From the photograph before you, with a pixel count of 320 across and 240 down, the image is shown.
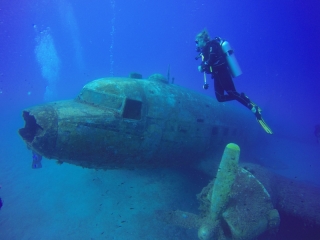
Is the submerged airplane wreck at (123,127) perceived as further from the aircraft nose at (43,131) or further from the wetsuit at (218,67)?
the wetsuit at (218,67)

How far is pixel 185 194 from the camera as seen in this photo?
781 cm

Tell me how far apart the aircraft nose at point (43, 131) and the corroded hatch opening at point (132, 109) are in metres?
1.88

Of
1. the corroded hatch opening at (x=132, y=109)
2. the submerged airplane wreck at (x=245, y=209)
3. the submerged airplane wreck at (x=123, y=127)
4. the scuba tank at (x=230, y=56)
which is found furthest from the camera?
the scuba tank at (x=230, y=56)

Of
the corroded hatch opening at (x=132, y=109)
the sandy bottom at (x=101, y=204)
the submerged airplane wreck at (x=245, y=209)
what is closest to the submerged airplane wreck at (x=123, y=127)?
the corroded hatch opening at (x=132, y=109)

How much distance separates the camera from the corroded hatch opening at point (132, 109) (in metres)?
5.68

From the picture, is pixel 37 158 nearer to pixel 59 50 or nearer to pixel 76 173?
pixel 76 173

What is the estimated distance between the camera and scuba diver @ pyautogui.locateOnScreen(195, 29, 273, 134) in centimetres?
619

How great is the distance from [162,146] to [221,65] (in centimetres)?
333

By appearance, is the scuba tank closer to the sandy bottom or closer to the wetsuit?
the wetsuit

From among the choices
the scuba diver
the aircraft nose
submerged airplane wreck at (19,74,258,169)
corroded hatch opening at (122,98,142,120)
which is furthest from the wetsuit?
the aircraft nose

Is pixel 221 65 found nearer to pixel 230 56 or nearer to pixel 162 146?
pixel 230 56

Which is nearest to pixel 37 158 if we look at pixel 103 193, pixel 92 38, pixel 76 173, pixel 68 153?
pixel 76 173

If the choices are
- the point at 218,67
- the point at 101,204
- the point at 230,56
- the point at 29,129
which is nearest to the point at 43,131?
the point at 29,129

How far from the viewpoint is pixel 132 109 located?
587 centimetres
